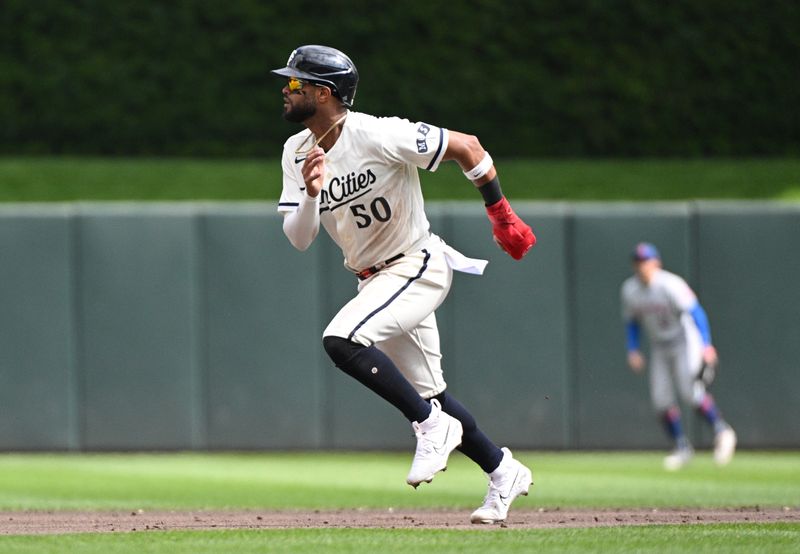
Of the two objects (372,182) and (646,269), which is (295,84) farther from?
(646,269)

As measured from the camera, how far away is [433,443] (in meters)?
5.87

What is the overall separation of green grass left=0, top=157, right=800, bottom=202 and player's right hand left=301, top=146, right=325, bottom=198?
309 inches

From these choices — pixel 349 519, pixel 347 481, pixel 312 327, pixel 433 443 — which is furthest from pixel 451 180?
pixel 433 443

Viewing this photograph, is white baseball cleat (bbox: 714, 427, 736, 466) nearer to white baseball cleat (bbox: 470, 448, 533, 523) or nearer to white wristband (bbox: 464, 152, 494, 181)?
white baseball cleat (bbox: 470, 448, 533, 523)

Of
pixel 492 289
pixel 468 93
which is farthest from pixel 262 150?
pixel 492 289

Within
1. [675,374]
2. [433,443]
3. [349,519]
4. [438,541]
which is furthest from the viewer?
[675,374]

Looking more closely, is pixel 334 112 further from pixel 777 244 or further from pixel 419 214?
pixel 777 244

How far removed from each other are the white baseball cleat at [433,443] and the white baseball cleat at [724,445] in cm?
562

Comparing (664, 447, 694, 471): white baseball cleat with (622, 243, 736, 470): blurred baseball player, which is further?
(622, 243, 736, 470): blurred baseball player

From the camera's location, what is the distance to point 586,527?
6.17m

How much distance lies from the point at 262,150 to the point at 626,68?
12.6 feet

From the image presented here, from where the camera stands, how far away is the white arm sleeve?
5832 millimetres

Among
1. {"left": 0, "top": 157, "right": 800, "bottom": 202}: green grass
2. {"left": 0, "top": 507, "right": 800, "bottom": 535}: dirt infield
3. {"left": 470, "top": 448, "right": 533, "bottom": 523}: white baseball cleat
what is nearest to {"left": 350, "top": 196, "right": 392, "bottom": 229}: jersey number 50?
{"left": 470, "top": 448, "right": 533, "bottom": 523}: white baseball cleat

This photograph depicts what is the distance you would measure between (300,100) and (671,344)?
21.3ft
